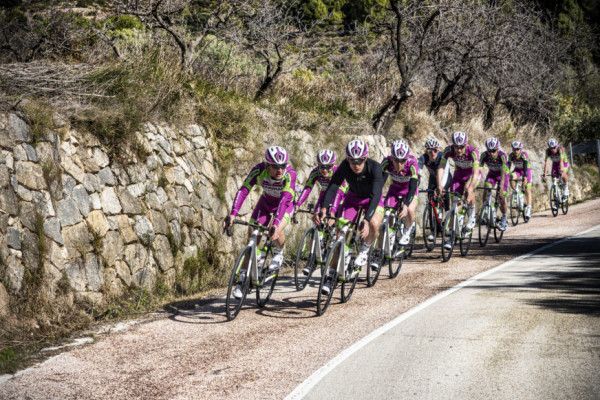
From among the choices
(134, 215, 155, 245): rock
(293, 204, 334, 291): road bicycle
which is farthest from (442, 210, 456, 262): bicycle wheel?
(134, 215, 155, 245): rock

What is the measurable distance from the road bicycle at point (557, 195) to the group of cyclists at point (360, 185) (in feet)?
20.9

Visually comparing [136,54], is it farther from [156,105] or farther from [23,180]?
[23,180]

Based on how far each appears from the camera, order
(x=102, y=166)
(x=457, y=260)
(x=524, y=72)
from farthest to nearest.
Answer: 1. (x=524, y=72)
2. (x=457, y=260)
3. (x=102, y=166)

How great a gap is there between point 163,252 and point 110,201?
138cm

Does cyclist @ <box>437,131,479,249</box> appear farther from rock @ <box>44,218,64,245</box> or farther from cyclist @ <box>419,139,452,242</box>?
rock @ <box>44,218,64,245</box>

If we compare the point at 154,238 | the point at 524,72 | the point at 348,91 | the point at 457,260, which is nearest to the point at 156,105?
the point at 154,238

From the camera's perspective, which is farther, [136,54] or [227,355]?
[136,54]

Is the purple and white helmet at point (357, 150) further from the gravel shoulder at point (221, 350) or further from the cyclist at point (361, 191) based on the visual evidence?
the gravel shoulder at point (221, 350)

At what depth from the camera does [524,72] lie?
97.1 ft

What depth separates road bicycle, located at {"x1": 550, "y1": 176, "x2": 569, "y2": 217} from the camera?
2069 centimetres

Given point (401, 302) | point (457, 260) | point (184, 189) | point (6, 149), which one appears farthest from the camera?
point (457, 260)

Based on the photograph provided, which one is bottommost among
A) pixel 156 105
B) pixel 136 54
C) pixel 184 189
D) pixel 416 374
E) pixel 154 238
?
pixel 416 374

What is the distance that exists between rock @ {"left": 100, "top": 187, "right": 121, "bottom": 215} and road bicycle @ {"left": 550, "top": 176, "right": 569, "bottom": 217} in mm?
16046

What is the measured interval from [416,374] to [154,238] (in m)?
5.88
